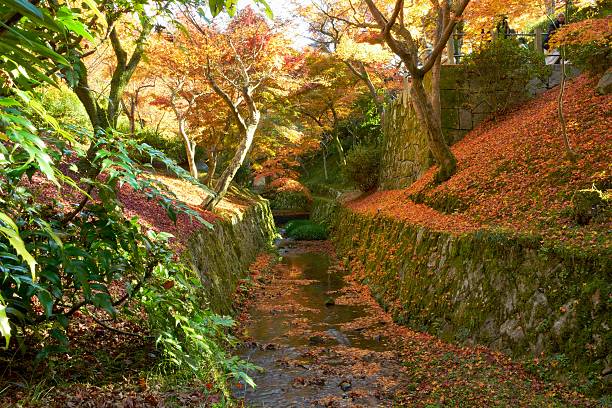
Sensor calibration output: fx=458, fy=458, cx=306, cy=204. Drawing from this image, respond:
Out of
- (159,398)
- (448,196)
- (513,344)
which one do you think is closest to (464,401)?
(513,344)

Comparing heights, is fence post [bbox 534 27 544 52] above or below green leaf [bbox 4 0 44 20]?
above

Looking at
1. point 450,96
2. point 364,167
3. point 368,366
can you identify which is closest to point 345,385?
point 368,366

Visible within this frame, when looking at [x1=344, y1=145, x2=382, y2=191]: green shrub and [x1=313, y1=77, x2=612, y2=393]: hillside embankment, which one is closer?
[x1=313, y1=77, x2=612, y2=393]: hillside embankment

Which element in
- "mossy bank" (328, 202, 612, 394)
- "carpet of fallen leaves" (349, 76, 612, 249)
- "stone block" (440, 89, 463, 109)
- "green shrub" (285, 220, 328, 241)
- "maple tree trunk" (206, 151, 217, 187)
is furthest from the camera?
"green shrub" (285, 220, 328, 241)

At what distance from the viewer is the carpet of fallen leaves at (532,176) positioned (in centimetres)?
658

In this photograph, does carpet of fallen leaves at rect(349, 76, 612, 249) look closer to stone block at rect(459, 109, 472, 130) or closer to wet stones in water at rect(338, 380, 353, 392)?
stone block at rect(459, 109, 472, 130)

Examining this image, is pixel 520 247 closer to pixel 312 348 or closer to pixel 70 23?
pixel 312 348

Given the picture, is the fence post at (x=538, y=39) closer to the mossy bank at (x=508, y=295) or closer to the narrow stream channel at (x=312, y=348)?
the mossy bank at (x=508, y=295)

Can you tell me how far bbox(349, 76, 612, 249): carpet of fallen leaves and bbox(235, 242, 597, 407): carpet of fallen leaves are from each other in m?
1.82

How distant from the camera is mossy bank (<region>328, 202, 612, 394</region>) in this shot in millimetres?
4723

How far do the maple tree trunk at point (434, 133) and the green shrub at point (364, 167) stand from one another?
26.6ft

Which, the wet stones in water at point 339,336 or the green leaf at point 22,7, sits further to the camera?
the wet stones in water at point 339,336

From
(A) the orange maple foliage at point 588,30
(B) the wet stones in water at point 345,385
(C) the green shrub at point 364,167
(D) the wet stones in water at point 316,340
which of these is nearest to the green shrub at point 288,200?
(C) the green shrub at point 364,167

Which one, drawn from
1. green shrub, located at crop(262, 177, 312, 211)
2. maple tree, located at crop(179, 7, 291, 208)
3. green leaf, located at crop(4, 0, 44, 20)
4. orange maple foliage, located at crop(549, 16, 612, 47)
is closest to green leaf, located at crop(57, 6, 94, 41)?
green leaf, located at crop(4, 0, 44, 20)
